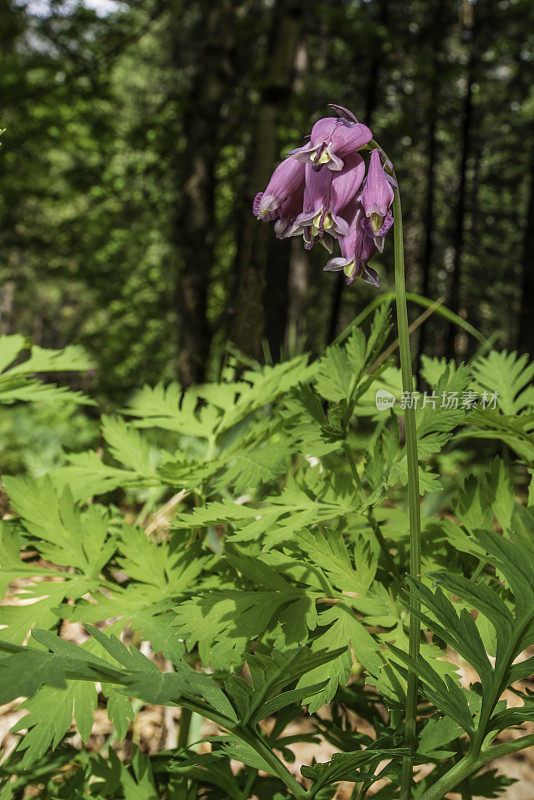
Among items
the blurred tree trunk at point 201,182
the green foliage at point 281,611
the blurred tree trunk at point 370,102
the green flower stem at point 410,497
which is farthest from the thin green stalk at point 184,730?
the blurred tree trunk at point 370,102

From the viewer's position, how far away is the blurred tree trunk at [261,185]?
7.84 ft

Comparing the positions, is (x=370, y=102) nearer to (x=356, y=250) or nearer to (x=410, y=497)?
(x=356, y=250)

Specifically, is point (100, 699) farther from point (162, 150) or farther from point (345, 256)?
point (162, 150)

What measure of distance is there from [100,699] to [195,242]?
4.60 metres

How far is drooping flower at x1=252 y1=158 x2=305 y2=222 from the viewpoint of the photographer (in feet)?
3.39

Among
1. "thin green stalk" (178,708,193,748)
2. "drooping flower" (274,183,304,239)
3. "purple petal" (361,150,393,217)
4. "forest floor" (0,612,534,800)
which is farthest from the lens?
"forest floor" (0,612,534,800)

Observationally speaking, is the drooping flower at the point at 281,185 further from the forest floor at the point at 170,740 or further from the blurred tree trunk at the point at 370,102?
the blurred tree trunk at the point at 370,102

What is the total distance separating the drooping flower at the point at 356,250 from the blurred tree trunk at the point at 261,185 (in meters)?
1.26

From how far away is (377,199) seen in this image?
943 mm

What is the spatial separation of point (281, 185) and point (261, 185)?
1789 mm

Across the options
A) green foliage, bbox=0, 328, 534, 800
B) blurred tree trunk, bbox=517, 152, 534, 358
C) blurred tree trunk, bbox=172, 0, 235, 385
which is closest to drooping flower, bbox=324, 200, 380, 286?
green foliage, bbox=0, 328, 534, 800

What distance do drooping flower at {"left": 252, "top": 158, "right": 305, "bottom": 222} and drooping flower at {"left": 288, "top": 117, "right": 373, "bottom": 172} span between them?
50mm

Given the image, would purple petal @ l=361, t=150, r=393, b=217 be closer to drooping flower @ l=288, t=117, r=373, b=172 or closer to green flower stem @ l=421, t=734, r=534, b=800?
drooping flower @ l=288, t=117, r=373, b=172

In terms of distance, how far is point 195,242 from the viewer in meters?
5.65
